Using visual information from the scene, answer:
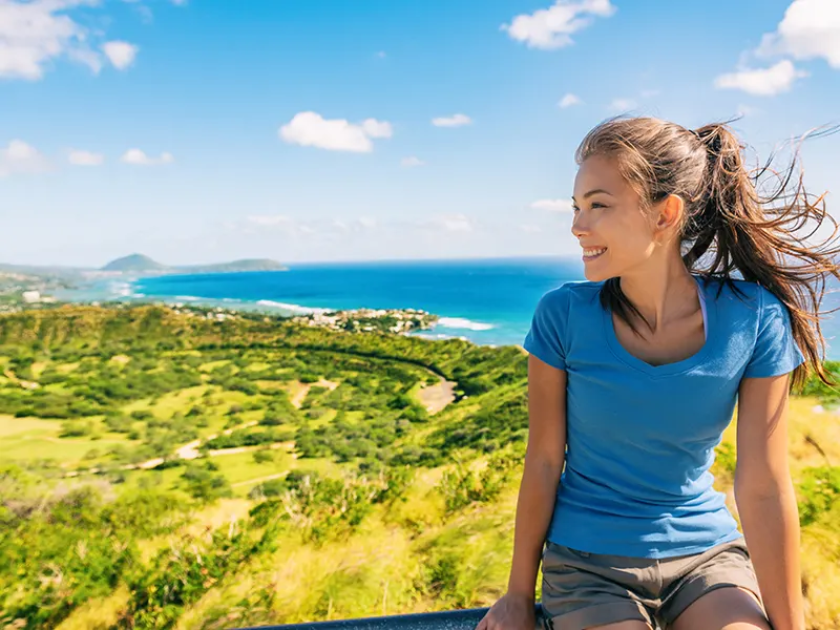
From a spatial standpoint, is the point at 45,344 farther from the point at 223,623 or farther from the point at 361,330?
the point at 223,623

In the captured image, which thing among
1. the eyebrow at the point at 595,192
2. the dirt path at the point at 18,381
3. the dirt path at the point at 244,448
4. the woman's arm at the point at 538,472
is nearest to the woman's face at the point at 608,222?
the eyebrow at the point at 595,192

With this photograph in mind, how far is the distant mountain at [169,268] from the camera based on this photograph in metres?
16.9

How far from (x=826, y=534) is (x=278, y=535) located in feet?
6.34

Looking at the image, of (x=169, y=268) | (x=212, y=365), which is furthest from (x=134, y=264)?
(x=212, y=365)

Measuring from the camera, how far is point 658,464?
132 centimetres

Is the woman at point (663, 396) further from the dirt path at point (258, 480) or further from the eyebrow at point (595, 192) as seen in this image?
the dirt path at point (258, 480)

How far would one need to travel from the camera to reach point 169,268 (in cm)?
2045

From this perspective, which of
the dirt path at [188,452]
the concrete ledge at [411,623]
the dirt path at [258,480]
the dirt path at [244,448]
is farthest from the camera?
→ the dirt path at [244,448]

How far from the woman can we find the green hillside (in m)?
0.86

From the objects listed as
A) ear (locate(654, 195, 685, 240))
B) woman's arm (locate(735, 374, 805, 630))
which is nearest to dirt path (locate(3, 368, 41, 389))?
ear (locate(654, 195, 685, 240))

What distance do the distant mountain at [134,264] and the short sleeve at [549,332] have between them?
1791 centimetres

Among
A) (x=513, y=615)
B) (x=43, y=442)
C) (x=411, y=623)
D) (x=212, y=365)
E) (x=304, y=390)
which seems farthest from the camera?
(x=212, y=365)

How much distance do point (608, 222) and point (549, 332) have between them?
0.27m

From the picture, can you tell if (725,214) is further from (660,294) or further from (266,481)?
(266,481)
